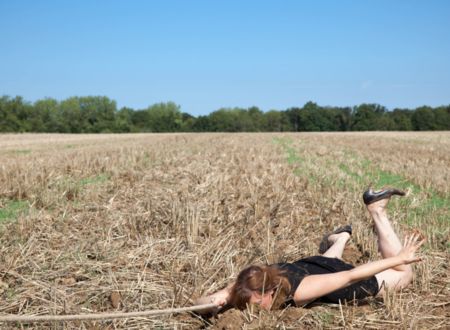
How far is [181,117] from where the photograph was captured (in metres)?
A: 101

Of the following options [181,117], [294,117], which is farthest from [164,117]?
[294,117]

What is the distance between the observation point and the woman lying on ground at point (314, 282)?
3.36 meters

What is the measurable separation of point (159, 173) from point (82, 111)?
3224 inches

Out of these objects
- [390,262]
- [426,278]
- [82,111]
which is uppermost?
[82,111]

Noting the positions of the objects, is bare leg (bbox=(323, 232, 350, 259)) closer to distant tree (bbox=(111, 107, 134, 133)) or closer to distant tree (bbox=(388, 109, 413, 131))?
distant tree (bbox=(111, 107, 134, 133))

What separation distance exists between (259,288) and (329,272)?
0.74m

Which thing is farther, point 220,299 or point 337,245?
point 337,245

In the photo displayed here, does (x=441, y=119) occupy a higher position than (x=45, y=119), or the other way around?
(x=45, y=119)

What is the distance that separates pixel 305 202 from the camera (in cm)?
692

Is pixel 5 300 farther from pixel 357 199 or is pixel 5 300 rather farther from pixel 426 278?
pixel 357 199

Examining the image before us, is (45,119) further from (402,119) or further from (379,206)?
(379,206)

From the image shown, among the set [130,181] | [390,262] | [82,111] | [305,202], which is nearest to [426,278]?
[390,262]

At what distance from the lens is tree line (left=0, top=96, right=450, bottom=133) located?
8038cm

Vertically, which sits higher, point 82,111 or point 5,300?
point 82,111
